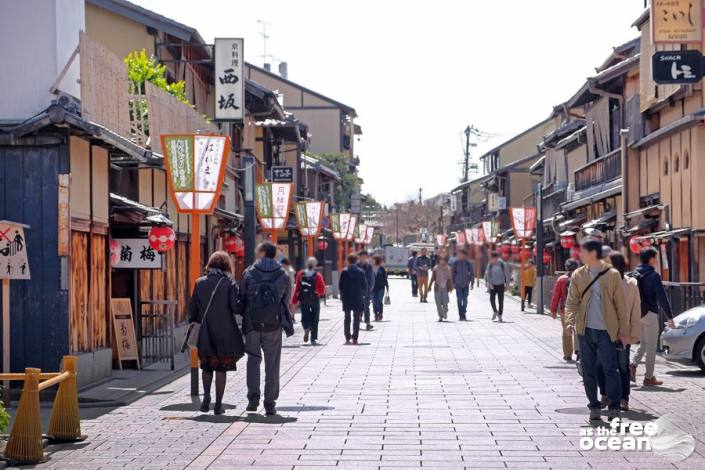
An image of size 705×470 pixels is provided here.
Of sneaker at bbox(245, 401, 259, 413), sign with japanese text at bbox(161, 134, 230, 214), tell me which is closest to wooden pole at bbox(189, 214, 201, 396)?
sign with japanese text at bbox(161, 134, 230, 214)

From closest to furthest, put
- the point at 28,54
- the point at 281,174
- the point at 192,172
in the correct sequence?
the point at 28,54 < the point at 192,172 < the point at 281,174

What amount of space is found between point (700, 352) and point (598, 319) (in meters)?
6.09

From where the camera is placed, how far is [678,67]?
1539 cm

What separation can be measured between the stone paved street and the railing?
14445 mm

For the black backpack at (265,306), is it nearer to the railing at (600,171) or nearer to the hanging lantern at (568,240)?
the railing at (600,171)

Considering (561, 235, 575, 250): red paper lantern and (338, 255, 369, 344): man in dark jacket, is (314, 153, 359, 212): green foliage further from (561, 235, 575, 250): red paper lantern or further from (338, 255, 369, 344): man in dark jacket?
(338, 255, 369, 344): man in dark jacket

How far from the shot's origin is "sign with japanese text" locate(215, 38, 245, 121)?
85.4ft

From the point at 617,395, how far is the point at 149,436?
4613mm

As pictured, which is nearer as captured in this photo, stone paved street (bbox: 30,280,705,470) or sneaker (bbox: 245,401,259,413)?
stone paved street (bbox: 30,280,705,470)

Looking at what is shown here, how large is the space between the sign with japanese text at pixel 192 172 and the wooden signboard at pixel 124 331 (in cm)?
253

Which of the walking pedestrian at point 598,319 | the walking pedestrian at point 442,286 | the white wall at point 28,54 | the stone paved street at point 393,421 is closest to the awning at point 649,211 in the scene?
the walking pedestrian at point 442,286

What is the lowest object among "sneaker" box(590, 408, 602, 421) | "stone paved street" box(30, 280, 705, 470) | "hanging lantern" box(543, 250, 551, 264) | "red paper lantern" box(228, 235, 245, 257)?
"stone paved street" box(30, 280, 705, 470)

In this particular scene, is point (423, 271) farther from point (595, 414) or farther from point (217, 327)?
point (595, 414)

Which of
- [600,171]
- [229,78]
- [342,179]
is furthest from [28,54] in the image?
[342,179]
